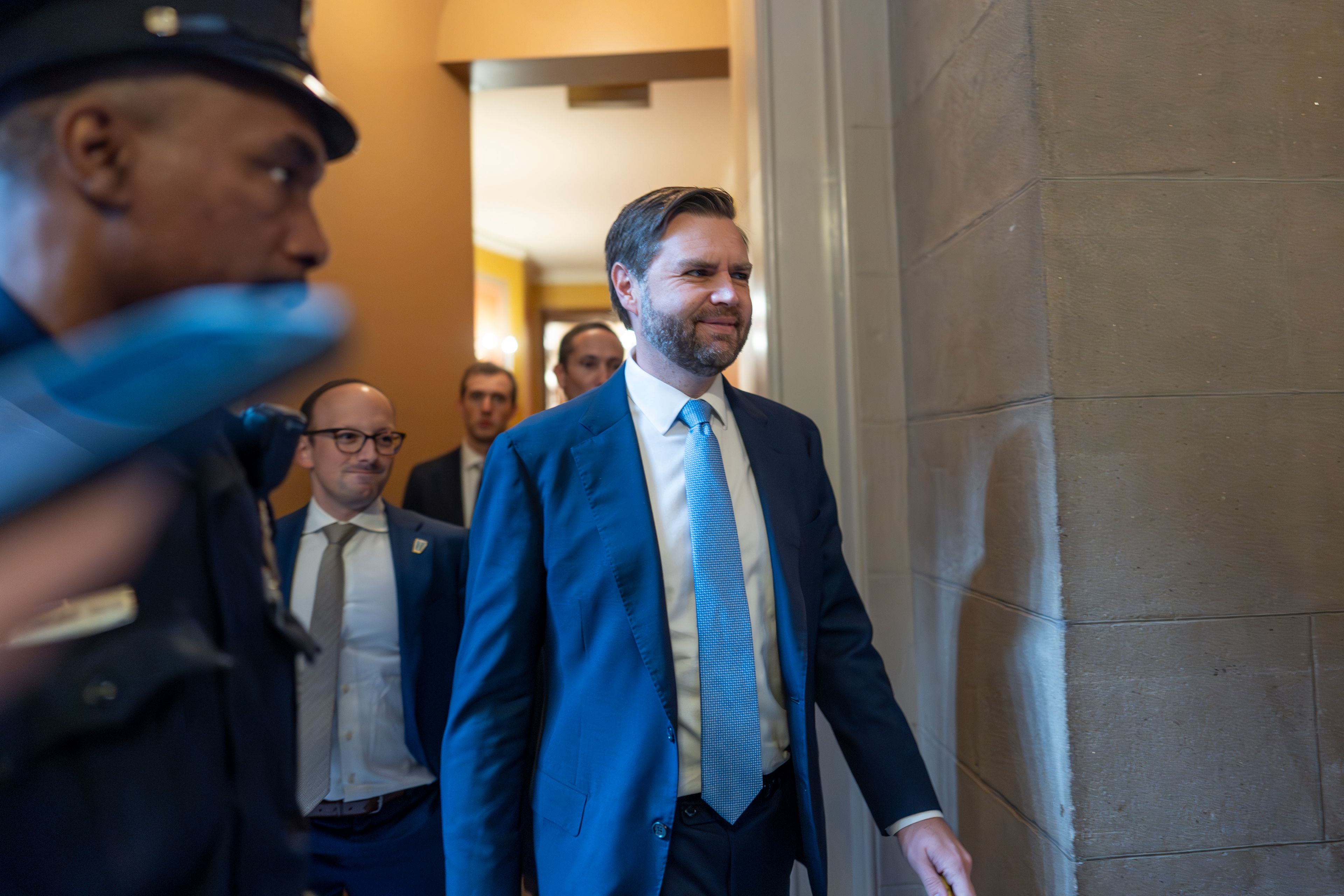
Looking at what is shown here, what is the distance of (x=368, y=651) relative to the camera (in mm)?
1902

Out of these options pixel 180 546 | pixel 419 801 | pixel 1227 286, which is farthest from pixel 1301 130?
pixel 419 801

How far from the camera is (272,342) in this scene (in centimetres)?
43

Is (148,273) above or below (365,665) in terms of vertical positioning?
above

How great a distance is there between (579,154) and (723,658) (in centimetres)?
633

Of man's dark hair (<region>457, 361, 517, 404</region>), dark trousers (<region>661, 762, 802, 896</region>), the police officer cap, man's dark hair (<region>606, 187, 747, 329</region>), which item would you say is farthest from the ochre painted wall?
the police officer cap

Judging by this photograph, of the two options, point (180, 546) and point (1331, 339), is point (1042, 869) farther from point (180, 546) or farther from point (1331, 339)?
point (180, 546)

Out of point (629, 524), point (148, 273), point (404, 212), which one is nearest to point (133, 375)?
point (148, 273)

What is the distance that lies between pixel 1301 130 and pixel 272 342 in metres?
1.62

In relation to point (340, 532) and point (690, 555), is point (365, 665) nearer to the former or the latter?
point (340, 532)

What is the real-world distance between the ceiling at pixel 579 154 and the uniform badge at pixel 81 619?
4.77 meters

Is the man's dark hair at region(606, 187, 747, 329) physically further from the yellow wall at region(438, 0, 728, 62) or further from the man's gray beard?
the yellow wall at region(438, 0, 728, 62)

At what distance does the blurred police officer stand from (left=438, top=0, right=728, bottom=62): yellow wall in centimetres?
384

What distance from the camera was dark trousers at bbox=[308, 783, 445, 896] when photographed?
71.8 inches

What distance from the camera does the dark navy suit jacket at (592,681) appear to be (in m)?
Answer: 1.27
